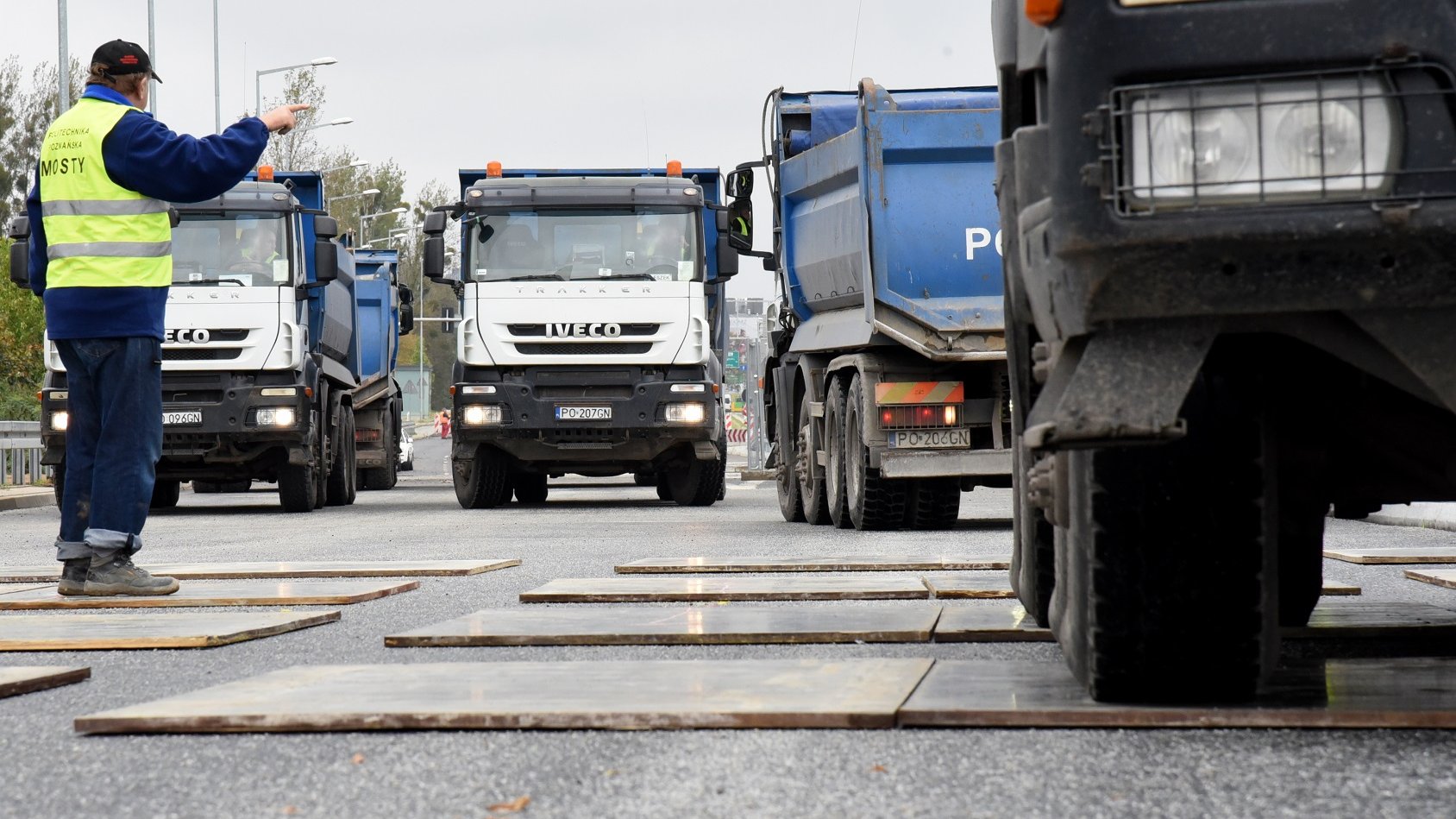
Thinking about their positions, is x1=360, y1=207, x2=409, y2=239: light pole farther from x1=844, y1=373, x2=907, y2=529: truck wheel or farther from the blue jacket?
the blue jacket

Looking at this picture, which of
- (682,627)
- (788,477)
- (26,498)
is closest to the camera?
(682,627)

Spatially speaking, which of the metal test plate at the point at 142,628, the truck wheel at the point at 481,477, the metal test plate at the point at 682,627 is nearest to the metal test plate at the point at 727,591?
the metal test plate at the point at 682,627

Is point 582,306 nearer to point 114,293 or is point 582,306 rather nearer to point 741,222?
point 741,222

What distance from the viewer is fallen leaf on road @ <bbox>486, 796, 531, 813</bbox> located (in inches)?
118

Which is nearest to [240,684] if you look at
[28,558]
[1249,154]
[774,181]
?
[1249,154]

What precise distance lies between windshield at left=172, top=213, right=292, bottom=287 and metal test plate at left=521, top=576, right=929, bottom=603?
11.1 m

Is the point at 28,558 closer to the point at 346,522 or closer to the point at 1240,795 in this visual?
the point at 346,522

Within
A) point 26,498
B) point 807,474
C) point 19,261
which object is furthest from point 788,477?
point 26,498

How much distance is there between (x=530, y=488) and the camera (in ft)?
71.1

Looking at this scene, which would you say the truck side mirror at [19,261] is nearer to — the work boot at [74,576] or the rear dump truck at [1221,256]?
the work boot at [74,576]

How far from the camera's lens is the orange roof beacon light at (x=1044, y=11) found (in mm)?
3363

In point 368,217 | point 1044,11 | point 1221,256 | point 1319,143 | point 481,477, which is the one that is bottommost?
point 481,477

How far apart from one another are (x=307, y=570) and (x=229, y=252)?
9.73 meters

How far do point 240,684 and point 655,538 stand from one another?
27.0ft
